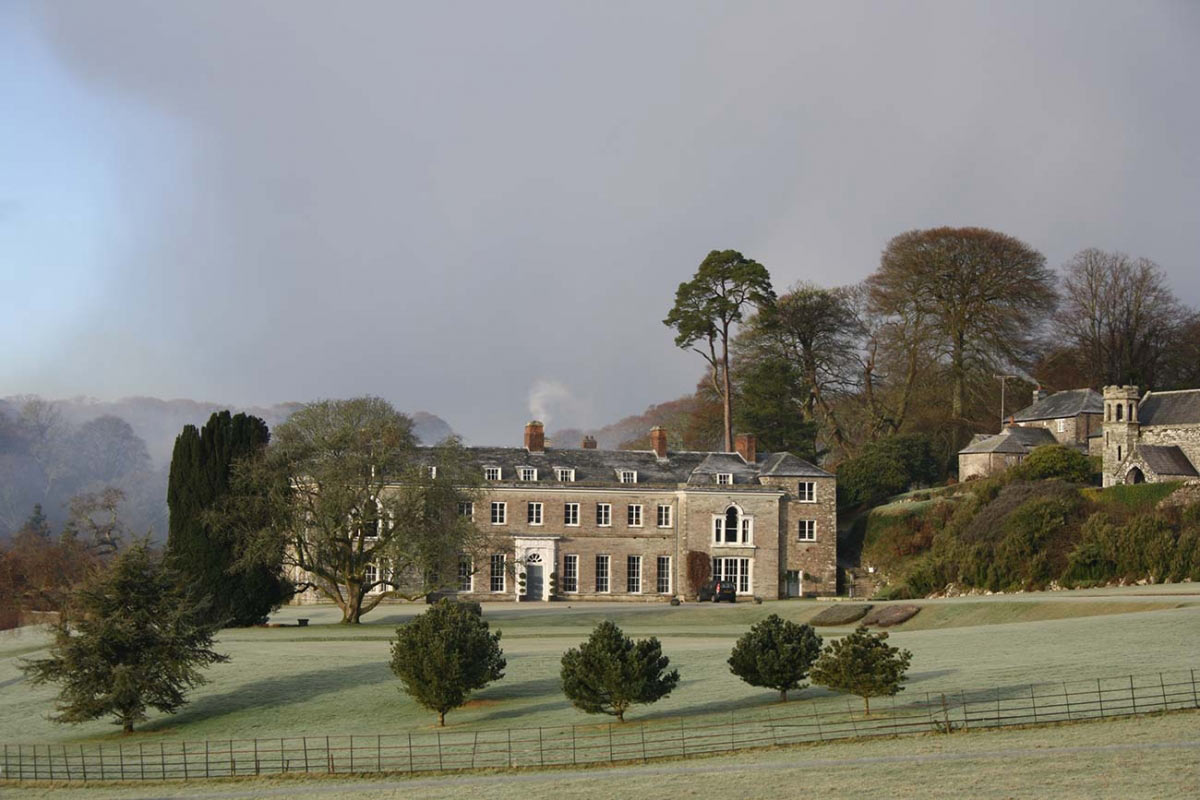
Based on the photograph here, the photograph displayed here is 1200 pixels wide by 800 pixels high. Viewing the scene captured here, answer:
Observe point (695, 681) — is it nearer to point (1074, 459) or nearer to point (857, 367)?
point (1074, 459)

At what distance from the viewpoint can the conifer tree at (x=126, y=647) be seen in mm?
35500

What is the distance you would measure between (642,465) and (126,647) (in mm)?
38531

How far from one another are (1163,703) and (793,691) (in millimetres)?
9127

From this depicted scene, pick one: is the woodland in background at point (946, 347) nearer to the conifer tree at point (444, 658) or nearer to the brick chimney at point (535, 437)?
the brick chimney at point (535, 437)

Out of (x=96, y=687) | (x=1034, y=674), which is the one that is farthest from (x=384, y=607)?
(x=1034, y=674)

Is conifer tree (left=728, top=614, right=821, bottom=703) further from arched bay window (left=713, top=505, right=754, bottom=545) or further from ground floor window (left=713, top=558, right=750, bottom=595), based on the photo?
arched bay window (left=713, top=505, right=754, bottom=545)

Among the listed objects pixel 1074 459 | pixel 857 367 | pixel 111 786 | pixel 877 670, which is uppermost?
pixel 857 367

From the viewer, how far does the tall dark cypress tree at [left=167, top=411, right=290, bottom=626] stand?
2057 inches

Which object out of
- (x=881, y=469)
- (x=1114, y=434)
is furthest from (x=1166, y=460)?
(x=881, y=469)

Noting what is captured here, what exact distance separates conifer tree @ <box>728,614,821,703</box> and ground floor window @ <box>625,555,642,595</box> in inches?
1432

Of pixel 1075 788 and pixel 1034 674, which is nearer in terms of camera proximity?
pixel 1075 788

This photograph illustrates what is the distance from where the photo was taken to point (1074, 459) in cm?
6894

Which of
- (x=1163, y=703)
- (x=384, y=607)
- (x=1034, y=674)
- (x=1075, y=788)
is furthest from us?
(x=384, y=607)

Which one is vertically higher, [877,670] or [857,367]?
[857,367]
